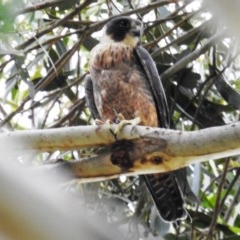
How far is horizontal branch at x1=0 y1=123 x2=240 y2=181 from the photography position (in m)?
1.07

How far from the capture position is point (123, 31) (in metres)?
2.40

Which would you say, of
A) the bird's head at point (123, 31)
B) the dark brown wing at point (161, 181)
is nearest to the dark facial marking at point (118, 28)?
the bird's head at point (123, 31)

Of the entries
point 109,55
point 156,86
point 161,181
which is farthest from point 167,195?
point 109,55

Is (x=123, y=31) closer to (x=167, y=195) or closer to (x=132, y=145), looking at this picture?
(x=167, y=195)

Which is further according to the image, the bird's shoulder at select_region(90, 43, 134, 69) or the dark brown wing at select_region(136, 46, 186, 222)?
the bird's shoulder at select_region(90, 43, 134, 69)

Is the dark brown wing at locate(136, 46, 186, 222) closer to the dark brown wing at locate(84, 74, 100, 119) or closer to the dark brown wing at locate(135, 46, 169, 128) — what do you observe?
the dark brown wing at locate(135, 46, 169, 128)

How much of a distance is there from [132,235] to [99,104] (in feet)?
1.79

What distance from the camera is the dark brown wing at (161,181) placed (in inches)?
75.3

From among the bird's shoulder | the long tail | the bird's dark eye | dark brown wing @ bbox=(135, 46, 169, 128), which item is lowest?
the long tail

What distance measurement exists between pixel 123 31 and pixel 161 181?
701mm

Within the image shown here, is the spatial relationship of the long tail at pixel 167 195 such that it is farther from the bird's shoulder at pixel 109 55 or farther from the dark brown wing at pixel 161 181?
the bird's shoulder at pixel 109 55

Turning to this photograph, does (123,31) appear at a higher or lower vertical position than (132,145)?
lower

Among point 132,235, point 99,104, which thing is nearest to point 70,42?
point 99,104

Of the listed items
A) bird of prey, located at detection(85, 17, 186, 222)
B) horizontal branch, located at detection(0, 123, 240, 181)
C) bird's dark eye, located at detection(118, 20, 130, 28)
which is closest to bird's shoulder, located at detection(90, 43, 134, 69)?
bird of prey, located at detection(85, 17, 186, 222)
